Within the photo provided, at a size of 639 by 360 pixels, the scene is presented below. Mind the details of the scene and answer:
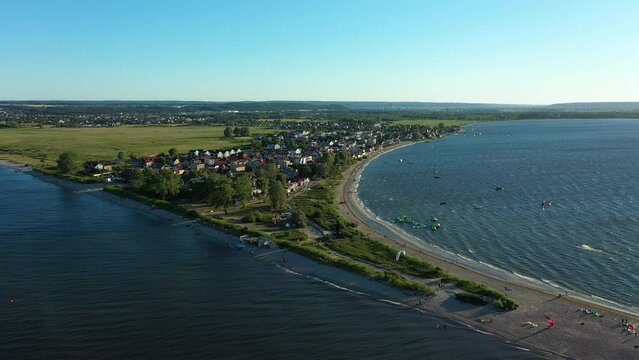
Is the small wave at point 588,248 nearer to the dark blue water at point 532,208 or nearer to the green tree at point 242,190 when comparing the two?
the dark blue water at point 532,208

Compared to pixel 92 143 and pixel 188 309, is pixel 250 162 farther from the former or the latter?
pixel 92 143

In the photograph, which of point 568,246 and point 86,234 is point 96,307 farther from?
point 568,246

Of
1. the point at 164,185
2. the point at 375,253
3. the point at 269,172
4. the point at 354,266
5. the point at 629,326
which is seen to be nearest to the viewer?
the point at 629,326

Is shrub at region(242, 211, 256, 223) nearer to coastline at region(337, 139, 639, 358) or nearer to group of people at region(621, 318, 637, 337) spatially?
coastline at region(337, 139, 639, 358)

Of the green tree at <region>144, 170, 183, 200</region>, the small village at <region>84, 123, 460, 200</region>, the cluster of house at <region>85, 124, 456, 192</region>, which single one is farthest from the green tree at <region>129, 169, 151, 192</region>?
the cluster of house at <region>85, 124, 456, 192</region>

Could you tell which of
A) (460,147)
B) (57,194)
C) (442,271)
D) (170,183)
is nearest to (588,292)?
(442,271)

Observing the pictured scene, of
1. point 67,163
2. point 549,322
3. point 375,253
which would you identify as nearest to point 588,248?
point 549,322
